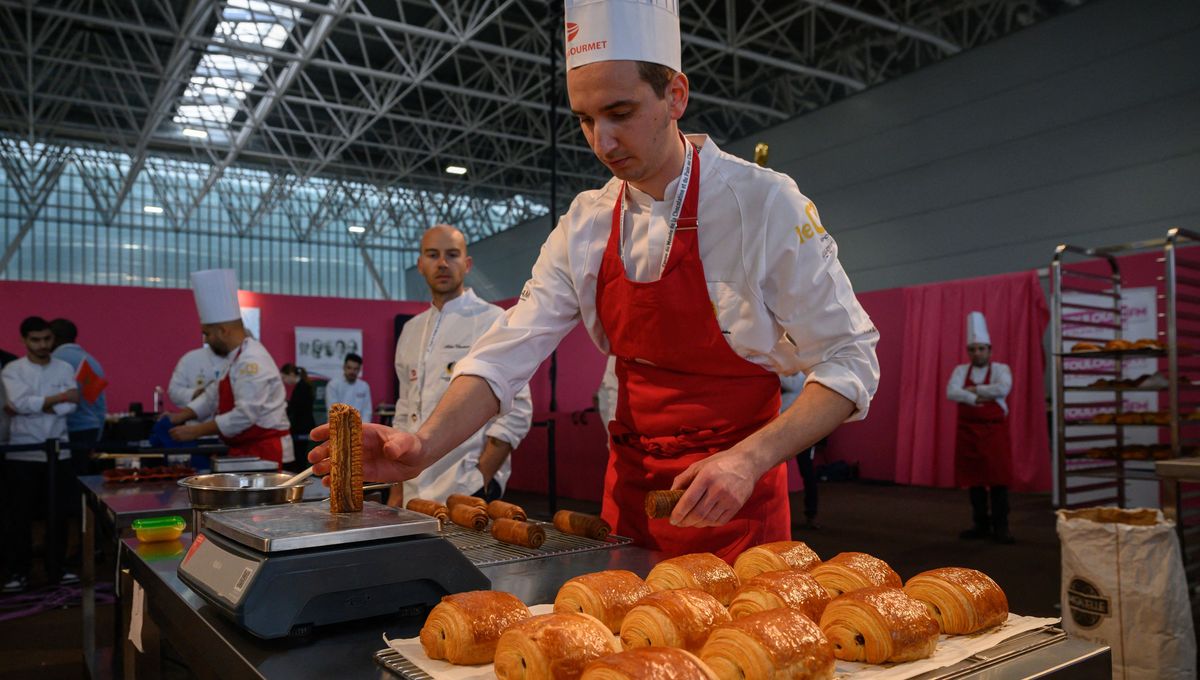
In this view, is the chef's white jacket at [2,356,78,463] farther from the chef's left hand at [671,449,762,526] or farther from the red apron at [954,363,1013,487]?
the red apron at [954,363,1013,487]

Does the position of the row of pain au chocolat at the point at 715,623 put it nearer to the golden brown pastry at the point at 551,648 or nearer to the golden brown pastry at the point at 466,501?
the golden brown pastry at the point at 551,648

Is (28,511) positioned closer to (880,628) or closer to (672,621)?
(672,621)

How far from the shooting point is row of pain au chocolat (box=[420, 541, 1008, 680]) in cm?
81

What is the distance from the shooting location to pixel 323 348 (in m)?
13.8

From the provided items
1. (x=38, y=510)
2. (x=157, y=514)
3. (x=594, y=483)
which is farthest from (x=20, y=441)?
(x=594, y=483)

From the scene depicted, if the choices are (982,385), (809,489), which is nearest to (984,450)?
(982,385)

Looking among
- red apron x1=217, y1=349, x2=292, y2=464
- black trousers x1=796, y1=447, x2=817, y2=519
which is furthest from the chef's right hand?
black trousers x1=796, y1=447, x2=817, y2=519

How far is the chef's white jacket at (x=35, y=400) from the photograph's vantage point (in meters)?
5.68

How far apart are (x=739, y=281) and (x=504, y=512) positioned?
67 cm

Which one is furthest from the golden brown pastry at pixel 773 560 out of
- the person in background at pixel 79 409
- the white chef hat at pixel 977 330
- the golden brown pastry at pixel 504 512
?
the white chef hat at pixel 977 330

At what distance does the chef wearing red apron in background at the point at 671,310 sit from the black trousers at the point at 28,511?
4.94 m

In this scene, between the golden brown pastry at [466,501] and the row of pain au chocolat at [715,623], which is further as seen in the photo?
the golden brown pastry at [466,501]

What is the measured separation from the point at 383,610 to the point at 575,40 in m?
1.07

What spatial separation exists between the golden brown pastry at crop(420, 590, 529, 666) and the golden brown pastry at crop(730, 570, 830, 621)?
0.27 m
